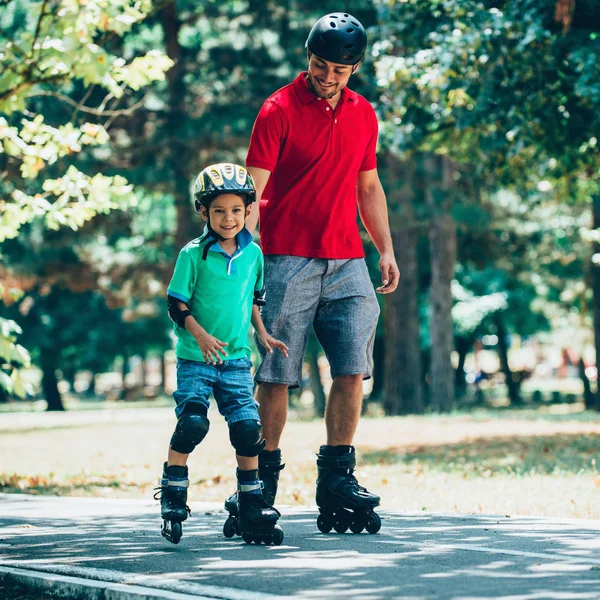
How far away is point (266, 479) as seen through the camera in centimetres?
593

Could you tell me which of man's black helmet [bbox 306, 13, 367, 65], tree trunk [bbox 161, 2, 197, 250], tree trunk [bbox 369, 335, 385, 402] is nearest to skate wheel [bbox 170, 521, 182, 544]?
man's black helmet [bbox 306, 13, 367, 65]

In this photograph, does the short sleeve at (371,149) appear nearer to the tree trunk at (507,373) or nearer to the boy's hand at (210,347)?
the boy's hand at (210,347)

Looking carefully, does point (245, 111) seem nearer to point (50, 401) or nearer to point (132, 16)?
point (132, 16)

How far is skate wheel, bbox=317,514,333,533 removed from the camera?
19.4 feet

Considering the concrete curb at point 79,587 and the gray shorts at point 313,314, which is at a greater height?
the gray shorts at point 313,314

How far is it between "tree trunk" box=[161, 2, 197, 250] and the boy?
18.2m

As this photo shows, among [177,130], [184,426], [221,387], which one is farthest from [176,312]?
[177,130]

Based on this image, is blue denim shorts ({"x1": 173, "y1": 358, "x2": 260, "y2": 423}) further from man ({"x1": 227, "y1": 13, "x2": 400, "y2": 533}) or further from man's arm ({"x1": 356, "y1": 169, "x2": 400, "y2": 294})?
man's arm ({"x1": 356, "y1": 169, "x2": 400, "y2": 294})

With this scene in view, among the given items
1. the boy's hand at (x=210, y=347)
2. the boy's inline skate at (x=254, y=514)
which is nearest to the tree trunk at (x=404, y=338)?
the boy's inline skate at (x=254, y=514)

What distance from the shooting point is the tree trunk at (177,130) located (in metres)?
23.5

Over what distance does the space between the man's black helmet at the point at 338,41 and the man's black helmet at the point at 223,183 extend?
710mm

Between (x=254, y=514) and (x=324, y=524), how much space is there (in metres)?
0.54

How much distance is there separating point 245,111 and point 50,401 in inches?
1082

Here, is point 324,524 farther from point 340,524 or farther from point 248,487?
point 248,487
